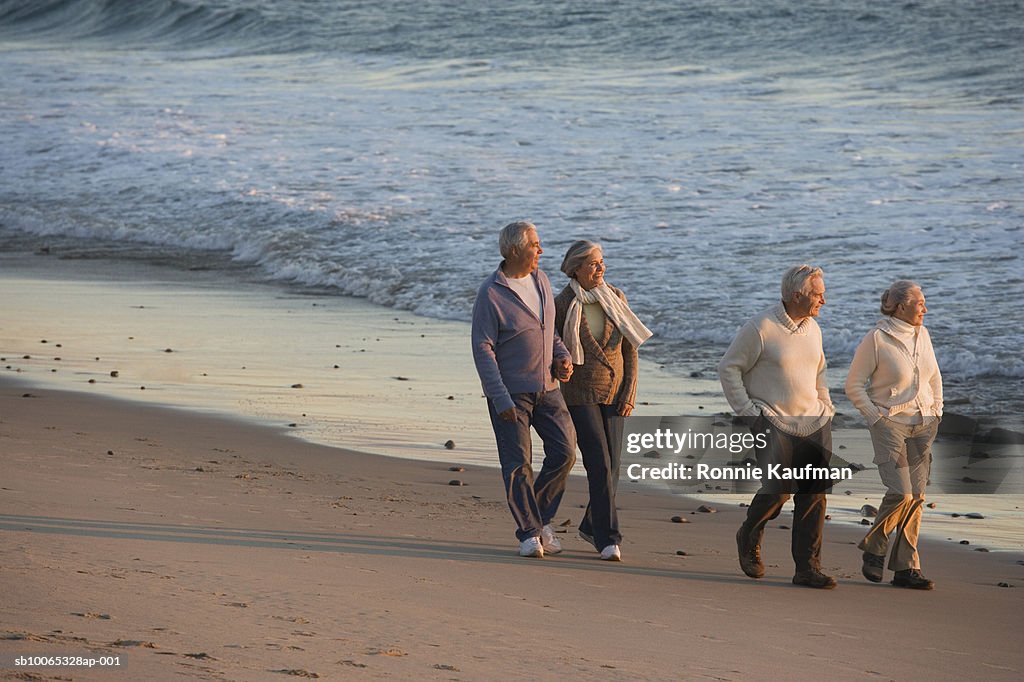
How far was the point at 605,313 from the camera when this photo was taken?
653 centimetres

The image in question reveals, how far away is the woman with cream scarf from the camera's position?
6.50m

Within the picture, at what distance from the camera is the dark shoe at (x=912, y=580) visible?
623cm

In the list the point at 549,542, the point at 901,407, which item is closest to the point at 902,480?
the point at 901,407

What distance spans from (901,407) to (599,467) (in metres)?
1.30

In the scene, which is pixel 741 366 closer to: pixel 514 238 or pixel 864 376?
pixel 864 376

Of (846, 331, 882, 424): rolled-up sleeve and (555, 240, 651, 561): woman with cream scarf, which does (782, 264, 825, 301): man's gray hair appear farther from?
(555, 240, 651, 561): woman with cream scarf

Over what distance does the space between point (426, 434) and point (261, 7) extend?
37905 millimetres

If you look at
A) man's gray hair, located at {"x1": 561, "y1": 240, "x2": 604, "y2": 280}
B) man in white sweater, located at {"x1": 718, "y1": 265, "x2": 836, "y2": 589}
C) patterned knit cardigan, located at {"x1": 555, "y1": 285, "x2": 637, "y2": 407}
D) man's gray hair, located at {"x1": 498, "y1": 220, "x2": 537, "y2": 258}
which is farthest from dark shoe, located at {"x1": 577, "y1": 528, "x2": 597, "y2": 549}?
man's gray hair, located at {"x1": 498, "y1": 220, "x2": 537, "y2": 258}

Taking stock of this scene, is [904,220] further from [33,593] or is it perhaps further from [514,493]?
[33,593]

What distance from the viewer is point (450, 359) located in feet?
39.3

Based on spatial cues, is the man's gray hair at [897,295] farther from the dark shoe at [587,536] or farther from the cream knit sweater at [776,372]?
the dark shoe at [587,536]

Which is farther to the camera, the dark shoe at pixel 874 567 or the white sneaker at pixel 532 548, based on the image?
the white sneaker at pixel 532 548

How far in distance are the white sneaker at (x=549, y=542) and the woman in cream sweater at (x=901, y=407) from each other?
1348 millimetres

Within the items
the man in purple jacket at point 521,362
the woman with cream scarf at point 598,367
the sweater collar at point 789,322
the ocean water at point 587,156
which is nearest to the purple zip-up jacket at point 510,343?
the man in purple jacket at point 521,362
